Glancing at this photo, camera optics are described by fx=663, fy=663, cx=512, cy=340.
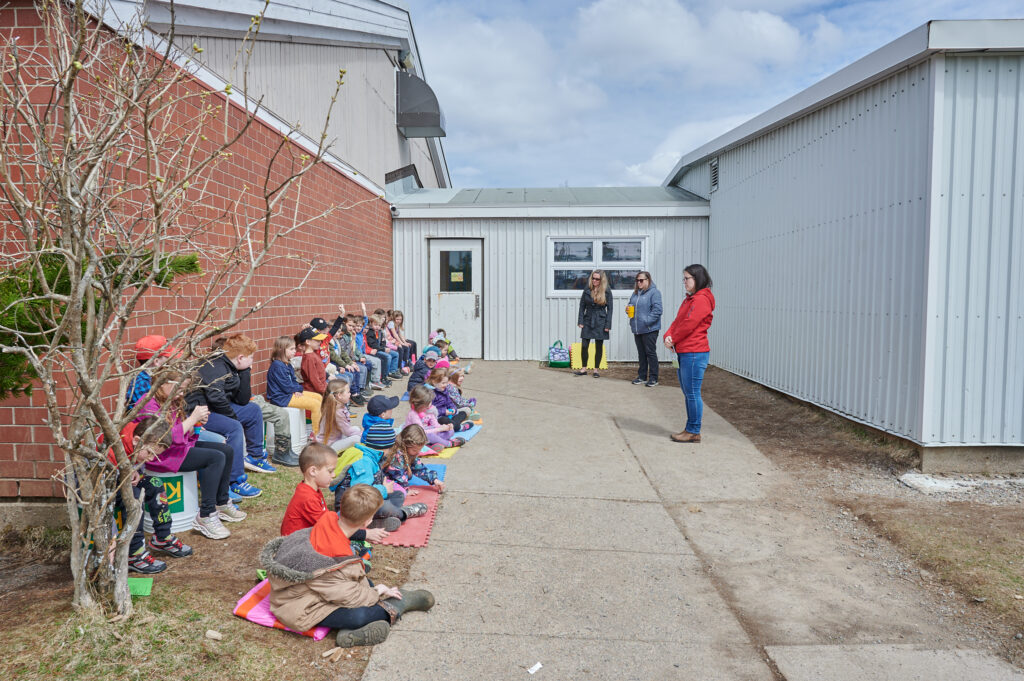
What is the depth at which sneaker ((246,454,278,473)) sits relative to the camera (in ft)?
18.8

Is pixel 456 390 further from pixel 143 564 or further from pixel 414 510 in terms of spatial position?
pixel 143 564

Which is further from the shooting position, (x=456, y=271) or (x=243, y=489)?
(x=456, y=271)

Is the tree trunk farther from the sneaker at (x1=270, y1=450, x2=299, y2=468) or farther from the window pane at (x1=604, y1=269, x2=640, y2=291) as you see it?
the window pane at (x1=604, y1=269, x2=640, y2=291)

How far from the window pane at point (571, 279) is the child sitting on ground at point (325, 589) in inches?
434

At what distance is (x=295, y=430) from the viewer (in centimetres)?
650

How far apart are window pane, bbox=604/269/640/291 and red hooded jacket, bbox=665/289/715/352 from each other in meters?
6.75

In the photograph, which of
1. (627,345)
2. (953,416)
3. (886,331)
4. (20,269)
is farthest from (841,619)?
(627,345)

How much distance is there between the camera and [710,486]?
5914mm

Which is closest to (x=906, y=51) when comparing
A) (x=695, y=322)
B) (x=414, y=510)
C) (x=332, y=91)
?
(x=695, y=322)

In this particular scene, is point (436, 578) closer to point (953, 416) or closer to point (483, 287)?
point (953, 416)

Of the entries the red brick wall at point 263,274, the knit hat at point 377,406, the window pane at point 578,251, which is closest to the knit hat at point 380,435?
the knit hat at point 377,406

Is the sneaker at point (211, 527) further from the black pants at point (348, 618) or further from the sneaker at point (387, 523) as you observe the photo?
the black pants at point (348, 618)

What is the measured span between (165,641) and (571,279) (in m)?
11.7

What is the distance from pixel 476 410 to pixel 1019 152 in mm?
6399
